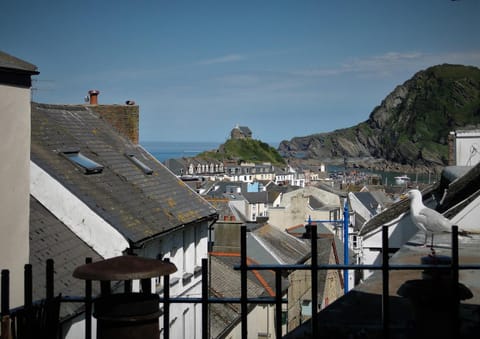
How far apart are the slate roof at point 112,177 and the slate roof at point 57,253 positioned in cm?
85

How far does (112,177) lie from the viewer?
1920 centimetres

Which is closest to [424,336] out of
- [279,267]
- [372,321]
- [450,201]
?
[372,321]

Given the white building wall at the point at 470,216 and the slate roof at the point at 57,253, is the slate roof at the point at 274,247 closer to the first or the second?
the slate roof at the point at 57,253

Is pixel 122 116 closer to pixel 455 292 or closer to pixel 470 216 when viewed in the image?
pixel 470 216

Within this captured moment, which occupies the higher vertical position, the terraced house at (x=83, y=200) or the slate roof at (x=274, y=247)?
the terraced house at (x=83, y=200)

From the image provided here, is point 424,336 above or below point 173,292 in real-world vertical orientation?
above

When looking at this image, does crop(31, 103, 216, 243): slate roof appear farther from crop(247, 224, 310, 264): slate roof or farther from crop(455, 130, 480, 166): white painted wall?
crop(247, 224, 310, 264): slate roof

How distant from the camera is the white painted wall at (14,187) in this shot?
971 cm

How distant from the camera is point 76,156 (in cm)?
1870

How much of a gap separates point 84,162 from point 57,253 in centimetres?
422

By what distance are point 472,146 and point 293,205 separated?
3772cm

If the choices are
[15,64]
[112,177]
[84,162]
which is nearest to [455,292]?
[15,64]

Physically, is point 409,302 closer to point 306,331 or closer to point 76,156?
point 306,331

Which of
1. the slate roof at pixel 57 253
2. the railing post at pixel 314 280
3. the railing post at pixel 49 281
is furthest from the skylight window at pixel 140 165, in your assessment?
the railing post at pixel 314 280
